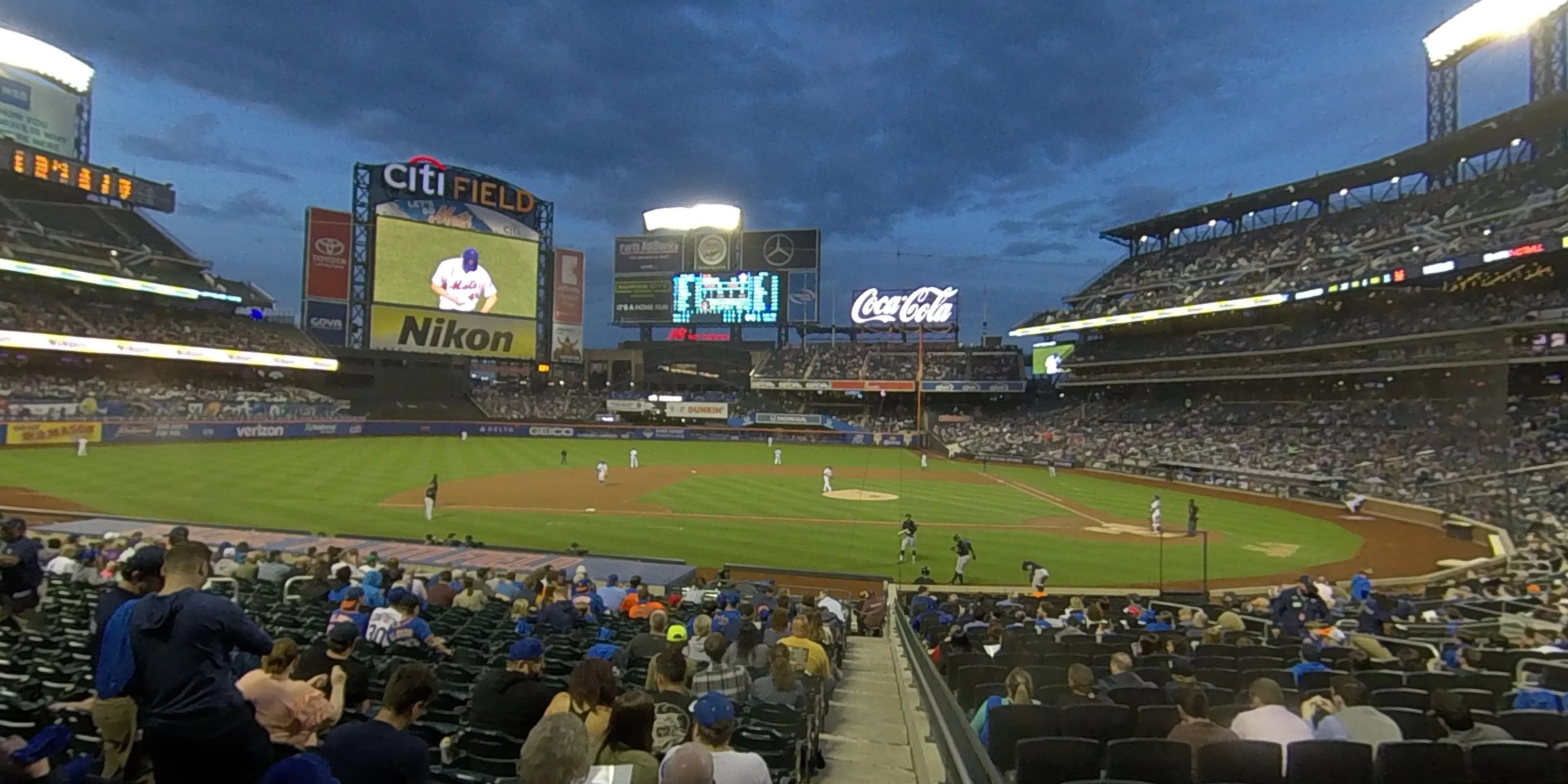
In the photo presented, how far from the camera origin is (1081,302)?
249 ft

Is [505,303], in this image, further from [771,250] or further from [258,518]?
[258,518]

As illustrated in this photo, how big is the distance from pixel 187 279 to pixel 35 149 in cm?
1256

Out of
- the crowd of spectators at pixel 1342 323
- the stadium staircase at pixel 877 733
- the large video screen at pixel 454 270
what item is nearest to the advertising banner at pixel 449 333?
the large video screen at pixel 454 270

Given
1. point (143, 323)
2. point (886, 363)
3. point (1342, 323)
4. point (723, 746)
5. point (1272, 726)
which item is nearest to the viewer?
point (723, 746)

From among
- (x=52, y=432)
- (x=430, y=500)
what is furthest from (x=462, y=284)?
(x=430, y=500)

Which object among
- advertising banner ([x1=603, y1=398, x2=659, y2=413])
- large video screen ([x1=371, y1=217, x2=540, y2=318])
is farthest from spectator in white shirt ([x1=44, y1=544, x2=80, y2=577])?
advertising banner ([x1=603, y1=398, x2=659, y2=413])

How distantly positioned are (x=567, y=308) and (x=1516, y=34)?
245 ft

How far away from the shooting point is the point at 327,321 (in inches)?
2714

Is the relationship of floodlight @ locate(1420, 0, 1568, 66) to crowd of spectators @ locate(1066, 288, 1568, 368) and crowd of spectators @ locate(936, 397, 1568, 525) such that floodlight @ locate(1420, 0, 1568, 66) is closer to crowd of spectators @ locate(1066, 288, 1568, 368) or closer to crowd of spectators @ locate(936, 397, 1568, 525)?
crowd of spectators @ locate(1066, 288, 1568, 368)

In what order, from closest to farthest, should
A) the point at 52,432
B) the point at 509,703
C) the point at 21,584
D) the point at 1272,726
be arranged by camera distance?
the point at 509,703 < the point at 1272,726 < the point at 21,584 < the point at 52,432

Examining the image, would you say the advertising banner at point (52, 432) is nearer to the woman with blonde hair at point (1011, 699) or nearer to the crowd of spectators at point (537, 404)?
the crowd of spectators at point (537, 404)

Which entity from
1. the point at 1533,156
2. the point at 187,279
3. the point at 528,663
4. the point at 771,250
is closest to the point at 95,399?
the point at 187,279

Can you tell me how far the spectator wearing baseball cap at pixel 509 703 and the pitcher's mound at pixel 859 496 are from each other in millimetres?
32175

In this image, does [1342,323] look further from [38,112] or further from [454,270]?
[38,112]
